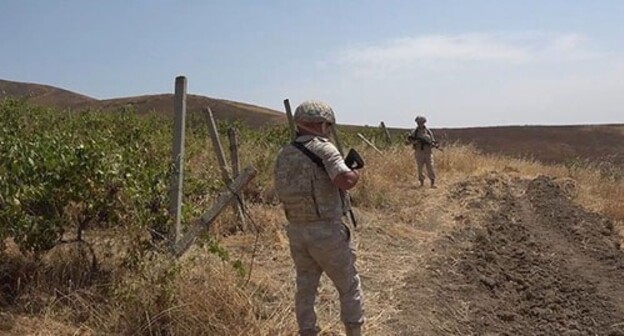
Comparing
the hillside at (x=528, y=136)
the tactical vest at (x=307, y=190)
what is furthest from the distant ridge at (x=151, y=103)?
the tactical vest at (x=307, y=190)

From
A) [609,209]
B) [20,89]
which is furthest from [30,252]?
[20,89]

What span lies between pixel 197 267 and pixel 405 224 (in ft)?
17.3

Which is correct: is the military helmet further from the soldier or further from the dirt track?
the dirt track

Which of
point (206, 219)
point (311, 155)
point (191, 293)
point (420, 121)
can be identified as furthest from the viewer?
point (420, 121)

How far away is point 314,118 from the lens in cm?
415

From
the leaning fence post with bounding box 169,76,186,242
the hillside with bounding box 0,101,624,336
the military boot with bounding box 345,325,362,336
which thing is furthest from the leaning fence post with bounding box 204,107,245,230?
the military boot with bounding box 345,325,362,336

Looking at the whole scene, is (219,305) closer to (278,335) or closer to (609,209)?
(278,335)

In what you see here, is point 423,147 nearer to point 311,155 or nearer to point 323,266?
point 323,266

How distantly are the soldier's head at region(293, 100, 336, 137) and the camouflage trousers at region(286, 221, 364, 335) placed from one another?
609 millimetres

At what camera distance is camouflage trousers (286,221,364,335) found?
13.8 ft

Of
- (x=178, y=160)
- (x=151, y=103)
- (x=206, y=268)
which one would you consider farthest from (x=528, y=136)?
(x=206, y=268)

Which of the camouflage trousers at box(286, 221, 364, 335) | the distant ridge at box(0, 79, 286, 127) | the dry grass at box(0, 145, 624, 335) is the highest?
the distant ridge at box(0, 79, 286, 127)

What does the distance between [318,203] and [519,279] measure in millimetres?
3702

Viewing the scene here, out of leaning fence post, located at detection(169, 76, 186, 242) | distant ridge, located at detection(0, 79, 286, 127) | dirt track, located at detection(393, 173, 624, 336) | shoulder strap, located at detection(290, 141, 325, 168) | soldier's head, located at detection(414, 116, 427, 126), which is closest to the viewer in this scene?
shoulder strap, located at detection(290, 141, 325, 168)
